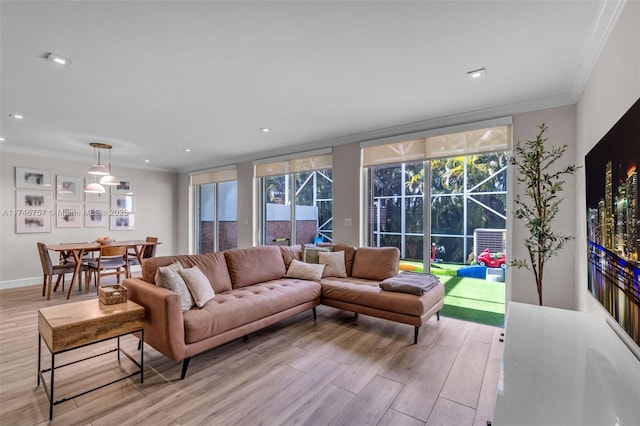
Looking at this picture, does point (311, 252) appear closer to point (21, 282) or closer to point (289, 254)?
point (289, 254)

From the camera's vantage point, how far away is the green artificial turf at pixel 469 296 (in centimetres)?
368

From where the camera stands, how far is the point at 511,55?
2.27m

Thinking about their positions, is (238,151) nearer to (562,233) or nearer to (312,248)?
(312,248)

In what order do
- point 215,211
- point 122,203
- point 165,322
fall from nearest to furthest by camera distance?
point 165,322, point 122,203, point 215,211

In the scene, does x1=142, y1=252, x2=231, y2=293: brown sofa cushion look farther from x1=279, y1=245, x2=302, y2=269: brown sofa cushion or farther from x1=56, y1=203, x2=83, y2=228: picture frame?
x1=56, y1=203, x2=83, y2=228: picture frame

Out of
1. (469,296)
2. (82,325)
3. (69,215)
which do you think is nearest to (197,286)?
(82,325)

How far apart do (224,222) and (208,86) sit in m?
4.44

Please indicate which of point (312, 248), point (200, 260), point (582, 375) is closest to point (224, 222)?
point (312, 248)

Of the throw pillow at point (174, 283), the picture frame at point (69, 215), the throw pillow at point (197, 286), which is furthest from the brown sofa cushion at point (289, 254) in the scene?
the picture frame at point (69, 215)

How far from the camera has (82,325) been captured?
1.97 metres

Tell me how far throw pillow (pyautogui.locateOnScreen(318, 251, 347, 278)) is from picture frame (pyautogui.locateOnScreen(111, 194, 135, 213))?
5080mm

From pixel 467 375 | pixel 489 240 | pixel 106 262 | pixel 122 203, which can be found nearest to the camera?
pixel 467 375

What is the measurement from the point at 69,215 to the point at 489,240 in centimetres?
745

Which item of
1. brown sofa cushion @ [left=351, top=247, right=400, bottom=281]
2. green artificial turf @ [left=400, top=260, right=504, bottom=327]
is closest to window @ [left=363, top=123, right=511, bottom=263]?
green artificial turf @ [left=400, top=260, right=504, bottom=327]
